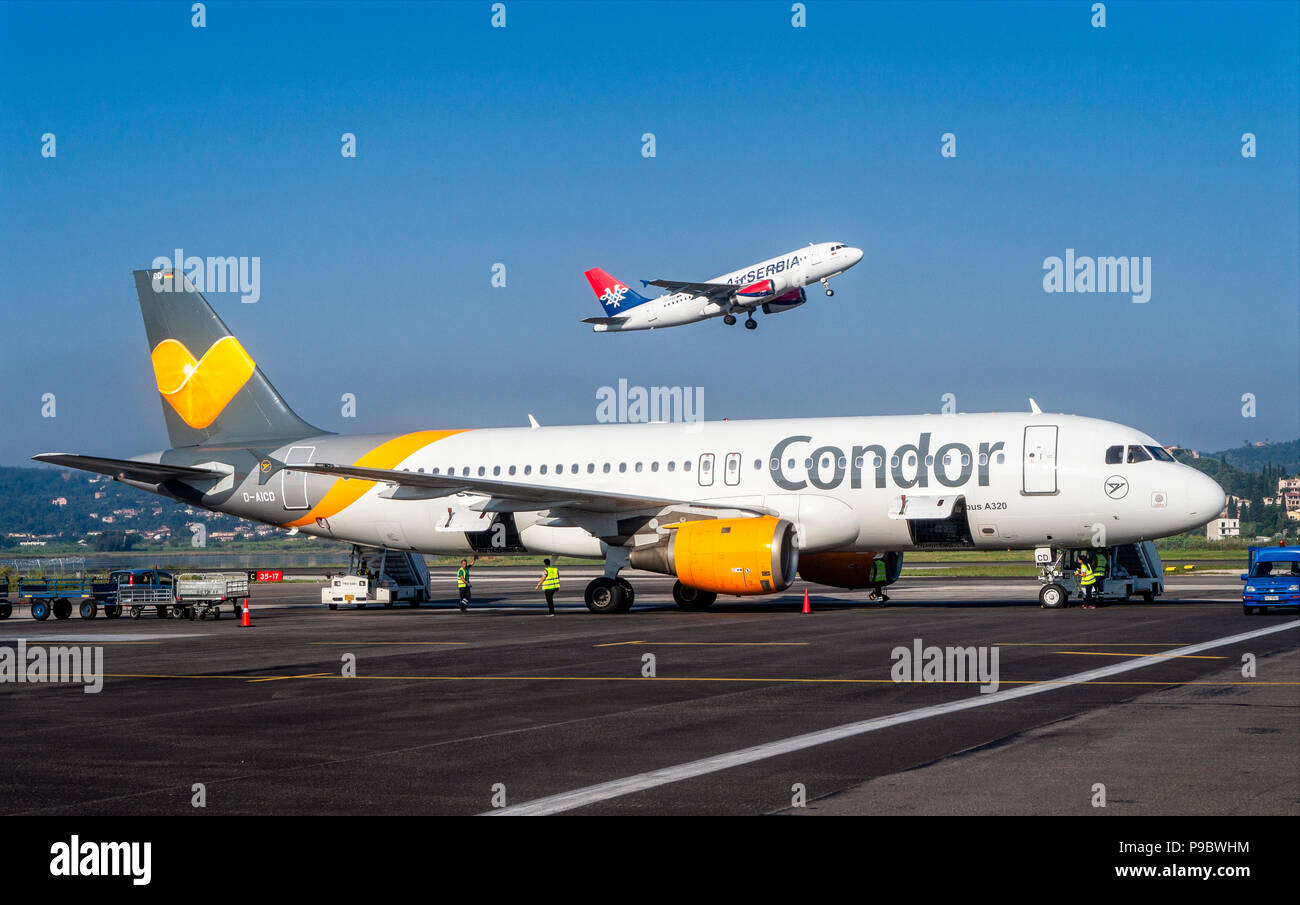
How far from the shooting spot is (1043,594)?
32.7m

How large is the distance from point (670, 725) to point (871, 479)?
61.6 ft

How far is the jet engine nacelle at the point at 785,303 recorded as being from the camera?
6253 cm

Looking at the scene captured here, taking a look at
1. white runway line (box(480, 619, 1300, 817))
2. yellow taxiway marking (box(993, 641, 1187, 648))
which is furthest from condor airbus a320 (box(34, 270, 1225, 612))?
white runway line (box(480, 619, 1300, 817))

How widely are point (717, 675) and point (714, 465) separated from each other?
15.3 m

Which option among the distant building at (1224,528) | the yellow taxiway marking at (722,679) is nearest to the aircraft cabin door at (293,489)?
the yellow taxiway marking at (722,679)

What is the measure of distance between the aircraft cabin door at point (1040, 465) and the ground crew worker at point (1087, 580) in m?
3.79

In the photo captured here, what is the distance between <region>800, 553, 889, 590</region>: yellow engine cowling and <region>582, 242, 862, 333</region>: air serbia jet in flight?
27.4 metres

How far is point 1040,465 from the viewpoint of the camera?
3088 centimetres

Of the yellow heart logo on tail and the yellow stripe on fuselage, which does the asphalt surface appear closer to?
the yellow stripe on fuselage

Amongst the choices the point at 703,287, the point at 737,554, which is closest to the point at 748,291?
the point at 703,287

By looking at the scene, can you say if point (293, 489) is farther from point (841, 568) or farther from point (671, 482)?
point (841, 568)

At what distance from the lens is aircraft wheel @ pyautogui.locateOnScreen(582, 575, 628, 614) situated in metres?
33.9
